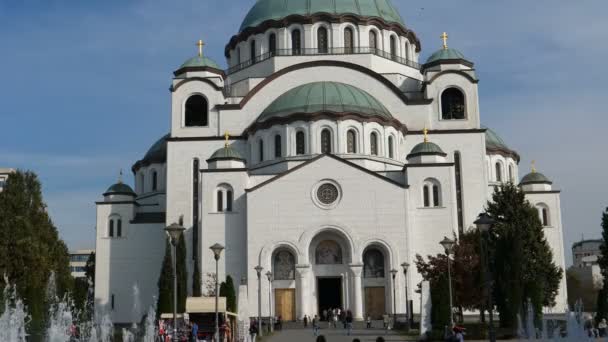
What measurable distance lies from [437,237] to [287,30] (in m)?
17.5

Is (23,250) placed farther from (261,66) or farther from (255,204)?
(261,66)

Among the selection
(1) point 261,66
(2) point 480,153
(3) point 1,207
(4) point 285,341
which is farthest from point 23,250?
(2) point 480,153

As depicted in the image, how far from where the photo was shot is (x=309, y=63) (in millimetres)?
50812

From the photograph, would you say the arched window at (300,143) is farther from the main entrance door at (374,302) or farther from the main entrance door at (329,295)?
the main entrance door at (374,302)

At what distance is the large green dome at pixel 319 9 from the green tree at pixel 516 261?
15.9m

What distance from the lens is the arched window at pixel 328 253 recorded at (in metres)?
44.2

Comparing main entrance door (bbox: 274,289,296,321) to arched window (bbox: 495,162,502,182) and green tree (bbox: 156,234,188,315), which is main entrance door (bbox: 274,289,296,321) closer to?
green tree (bbox: 156,234,188,315)

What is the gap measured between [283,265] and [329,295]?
3077 mm

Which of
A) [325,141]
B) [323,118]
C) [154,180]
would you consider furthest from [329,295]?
[154,180]

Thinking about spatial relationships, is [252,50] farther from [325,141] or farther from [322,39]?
[325,141]

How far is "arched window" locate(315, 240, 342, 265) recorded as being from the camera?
1740 inches

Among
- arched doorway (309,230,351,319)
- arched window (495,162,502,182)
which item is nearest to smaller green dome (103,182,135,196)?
arched doorway (309,230,351,319)

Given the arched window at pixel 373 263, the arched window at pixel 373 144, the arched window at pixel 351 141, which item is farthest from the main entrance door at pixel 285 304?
the arched window at pixel 373 144

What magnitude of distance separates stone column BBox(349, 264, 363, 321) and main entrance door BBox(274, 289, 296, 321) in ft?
10.6
